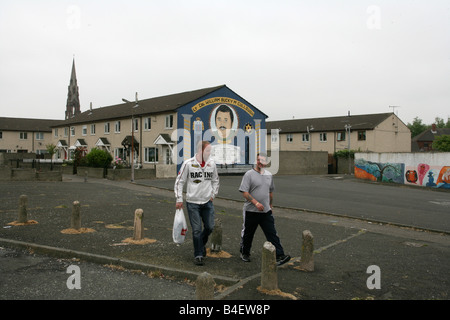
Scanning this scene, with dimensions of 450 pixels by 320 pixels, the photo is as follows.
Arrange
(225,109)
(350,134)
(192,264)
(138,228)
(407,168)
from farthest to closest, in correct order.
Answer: (350,134), (225,109), (407,168), (138,228), (192,264)

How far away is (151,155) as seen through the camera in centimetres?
3578

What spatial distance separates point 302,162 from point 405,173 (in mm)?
11952

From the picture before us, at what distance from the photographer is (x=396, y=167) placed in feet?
98.0

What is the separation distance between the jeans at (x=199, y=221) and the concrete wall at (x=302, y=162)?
31.6 m

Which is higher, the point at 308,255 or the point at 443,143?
the point at 443,143

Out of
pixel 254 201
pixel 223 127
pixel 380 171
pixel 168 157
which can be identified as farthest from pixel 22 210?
pixel 380 171

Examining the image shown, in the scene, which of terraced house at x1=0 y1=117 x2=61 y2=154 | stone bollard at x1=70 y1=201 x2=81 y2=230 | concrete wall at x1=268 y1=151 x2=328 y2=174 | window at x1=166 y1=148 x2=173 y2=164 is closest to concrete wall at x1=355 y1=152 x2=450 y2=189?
concrete wall at x1=268 y1=151 x2=328 y2=174

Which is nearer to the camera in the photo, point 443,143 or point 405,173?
point 405,173

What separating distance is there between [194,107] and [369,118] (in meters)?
28.9

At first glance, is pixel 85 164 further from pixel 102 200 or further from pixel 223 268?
pixel 223 268

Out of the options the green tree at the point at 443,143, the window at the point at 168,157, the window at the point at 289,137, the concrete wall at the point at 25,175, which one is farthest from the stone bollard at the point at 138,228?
the green tree at the point at 443,143

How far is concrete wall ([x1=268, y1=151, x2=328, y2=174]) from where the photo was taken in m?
38.2

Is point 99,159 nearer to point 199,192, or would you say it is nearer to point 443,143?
point 199,192
